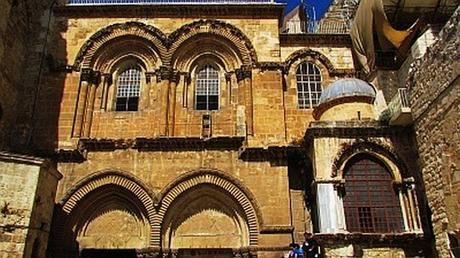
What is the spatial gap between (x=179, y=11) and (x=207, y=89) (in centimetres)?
332

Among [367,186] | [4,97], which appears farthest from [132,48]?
[367,186]

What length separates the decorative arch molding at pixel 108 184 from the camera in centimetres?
1409

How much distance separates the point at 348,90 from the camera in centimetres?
1421

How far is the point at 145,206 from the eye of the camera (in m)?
14.1

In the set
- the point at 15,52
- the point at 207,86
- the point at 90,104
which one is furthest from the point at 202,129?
the point at 15,52

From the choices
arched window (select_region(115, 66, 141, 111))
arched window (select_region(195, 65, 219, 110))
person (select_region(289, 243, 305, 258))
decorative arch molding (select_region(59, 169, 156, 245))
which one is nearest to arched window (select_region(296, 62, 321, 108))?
arched window (select_region(195, 65, 219, 110))

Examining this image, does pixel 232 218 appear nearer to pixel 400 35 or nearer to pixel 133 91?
pixel 133 91

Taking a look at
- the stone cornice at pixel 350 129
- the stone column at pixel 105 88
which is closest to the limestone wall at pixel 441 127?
the stone cornice at pixel 350 129

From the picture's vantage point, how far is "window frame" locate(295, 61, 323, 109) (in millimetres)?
16438

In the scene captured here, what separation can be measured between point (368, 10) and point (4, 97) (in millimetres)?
12858

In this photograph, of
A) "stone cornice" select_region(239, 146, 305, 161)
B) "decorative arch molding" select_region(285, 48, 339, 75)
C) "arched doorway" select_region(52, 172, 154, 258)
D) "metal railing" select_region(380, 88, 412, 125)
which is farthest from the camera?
"decorative arch molding" select_region(285, 48, 339, 75)

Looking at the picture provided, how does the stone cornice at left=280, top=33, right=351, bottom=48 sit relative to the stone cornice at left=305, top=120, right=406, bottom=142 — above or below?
above

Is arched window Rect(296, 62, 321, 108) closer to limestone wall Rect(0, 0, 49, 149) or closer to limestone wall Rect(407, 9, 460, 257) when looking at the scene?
limestone wall Rect(407, 9, 460, 257)

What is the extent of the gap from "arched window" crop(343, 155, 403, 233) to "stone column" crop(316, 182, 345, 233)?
26 centimetres
